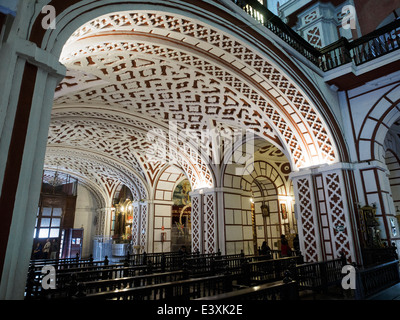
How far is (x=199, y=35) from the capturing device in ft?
19.3

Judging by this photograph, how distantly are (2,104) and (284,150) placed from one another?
26.0 ft

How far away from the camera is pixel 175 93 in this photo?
8562mm

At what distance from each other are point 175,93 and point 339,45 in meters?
5.26

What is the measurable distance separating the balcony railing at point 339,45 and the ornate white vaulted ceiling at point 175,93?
4.00 ft

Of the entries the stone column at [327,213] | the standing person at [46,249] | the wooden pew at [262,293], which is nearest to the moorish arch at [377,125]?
the stone column at [327,213]

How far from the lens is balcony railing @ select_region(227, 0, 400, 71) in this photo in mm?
6968

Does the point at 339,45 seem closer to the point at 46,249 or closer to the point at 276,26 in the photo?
the point at 276,26

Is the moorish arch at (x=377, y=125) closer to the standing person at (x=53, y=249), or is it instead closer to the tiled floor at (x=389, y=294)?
the tiled floor at (x=389, y=294)

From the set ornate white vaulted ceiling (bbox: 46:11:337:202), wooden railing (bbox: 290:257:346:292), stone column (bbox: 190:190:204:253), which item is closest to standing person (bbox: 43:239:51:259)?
ornate white vaulted ceiling (bbox: 46:11:337:202)

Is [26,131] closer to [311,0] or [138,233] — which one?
[311,0]

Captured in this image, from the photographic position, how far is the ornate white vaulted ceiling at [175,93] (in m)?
5.70

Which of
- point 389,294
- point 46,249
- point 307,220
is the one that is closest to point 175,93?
point 307,220

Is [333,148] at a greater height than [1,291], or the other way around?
[333,148]
